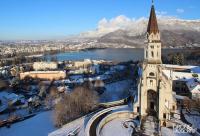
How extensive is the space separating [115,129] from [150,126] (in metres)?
2.76

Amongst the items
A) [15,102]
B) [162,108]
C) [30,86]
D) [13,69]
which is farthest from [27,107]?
[13,69]

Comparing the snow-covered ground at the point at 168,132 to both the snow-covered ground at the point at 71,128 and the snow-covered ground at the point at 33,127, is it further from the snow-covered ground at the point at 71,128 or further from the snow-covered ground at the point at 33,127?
the snow-covered ground at the point at 33,127

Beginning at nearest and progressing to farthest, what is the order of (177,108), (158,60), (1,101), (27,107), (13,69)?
(158,60), (177,108), (27,107), (1,101), (13,69)

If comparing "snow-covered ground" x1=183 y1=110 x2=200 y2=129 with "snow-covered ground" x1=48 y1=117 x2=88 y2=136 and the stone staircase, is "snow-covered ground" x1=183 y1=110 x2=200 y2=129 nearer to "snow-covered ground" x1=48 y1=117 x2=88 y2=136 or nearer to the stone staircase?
the stone staircase

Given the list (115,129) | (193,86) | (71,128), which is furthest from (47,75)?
(115,129)

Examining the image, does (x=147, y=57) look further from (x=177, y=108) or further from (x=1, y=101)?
(x=1, y=101)

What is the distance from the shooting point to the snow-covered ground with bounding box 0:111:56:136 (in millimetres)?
21773

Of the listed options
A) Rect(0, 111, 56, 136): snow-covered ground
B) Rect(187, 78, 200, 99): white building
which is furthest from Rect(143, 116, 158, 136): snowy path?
Rect(187, 78, 200, 99): white building

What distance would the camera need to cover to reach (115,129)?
18469mm

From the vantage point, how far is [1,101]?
121ft

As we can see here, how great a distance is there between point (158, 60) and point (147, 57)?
3.02 ft

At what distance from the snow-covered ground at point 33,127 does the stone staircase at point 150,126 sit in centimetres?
814

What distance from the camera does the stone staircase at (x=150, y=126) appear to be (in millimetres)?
17641

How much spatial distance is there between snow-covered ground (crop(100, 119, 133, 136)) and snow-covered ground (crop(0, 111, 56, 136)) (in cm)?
533
